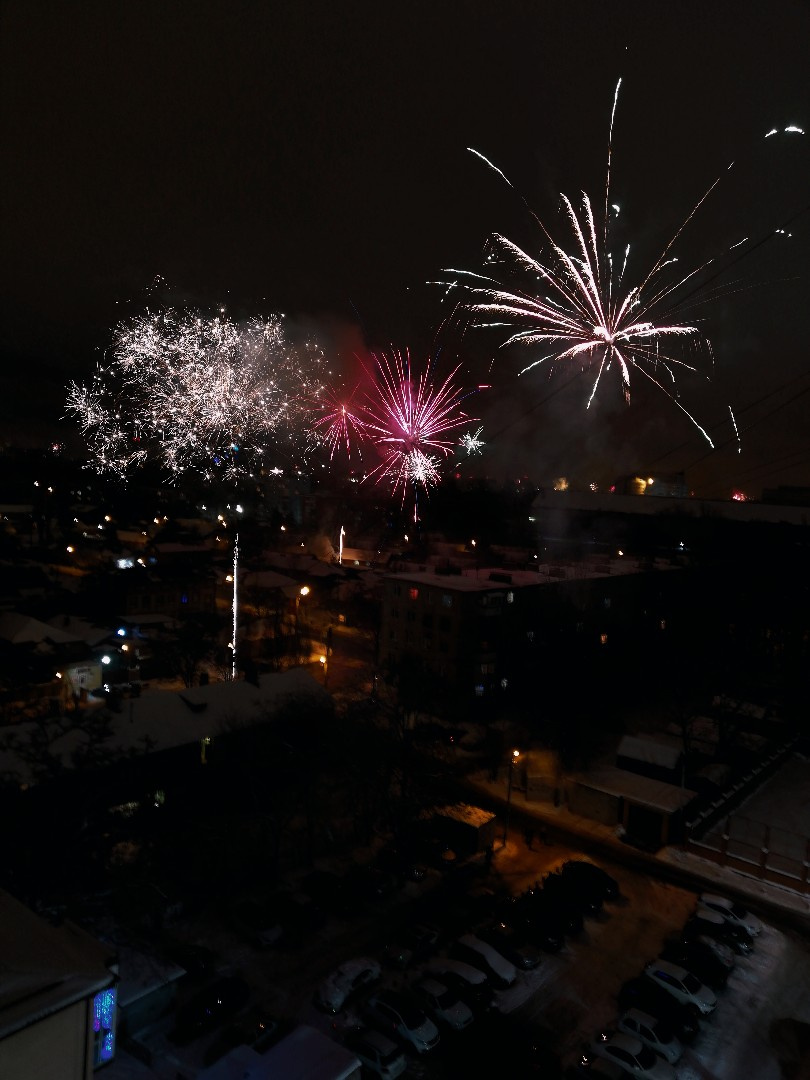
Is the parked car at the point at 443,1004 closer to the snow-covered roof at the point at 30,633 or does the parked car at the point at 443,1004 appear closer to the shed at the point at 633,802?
the shed at the point at 633,802

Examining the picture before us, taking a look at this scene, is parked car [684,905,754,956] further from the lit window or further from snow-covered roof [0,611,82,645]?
snow-covered roof [0,611,82,645]

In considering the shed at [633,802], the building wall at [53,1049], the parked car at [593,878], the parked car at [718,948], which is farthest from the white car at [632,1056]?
the building wall at [53,1049]

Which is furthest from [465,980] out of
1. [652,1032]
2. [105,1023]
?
[105,1023]

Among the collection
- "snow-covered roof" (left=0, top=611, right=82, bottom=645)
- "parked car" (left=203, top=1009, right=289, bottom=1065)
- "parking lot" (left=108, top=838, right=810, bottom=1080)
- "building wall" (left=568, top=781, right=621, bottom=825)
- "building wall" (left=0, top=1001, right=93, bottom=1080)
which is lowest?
"parking lot" (left=108, top=838, right=810, bottom=1080)

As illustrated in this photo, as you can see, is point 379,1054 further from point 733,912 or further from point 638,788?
point 638,788

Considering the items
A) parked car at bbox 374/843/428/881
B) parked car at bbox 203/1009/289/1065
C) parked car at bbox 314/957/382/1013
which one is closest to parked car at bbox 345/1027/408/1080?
parked car at bbox 314/957/382/1013

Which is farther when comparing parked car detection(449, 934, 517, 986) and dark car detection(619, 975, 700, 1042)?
parked car detection(449, 934, 517, 986)

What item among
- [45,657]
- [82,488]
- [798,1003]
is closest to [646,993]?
[798,1003]

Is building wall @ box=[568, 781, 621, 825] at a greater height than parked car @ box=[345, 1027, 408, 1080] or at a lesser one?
greater
